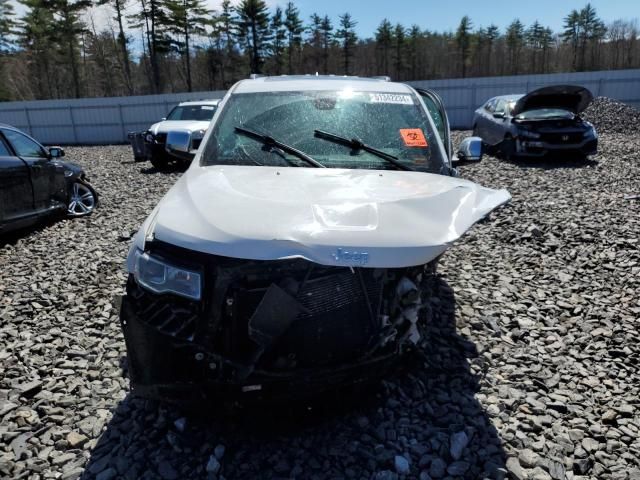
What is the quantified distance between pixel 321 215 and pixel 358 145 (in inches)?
49.4

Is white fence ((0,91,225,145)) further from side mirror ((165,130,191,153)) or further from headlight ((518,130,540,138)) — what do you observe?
side mirror ((165,130,191,153))

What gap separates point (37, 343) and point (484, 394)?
341 centimetres

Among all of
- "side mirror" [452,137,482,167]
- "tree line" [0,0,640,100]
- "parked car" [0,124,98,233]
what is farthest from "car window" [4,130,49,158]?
"tree line" [0,0,640,100]

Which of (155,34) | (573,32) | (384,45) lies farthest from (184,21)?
(573,32)

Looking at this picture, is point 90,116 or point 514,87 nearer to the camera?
point 514,87

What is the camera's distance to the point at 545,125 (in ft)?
38.7

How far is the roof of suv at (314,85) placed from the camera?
390 cm

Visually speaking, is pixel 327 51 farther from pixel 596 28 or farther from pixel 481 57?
pixel 596 28

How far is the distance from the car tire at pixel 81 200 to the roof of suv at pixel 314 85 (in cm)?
528

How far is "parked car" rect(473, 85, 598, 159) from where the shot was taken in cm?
1160

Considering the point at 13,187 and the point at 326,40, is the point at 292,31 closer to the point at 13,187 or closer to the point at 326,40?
the point at 326,40

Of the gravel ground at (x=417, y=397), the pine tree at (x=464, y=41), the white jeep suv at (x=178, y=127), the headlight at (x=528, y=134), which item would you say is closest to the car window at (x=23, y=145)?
the gravel ground at (x=417, y=397)

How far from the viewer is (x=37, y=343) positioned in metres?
3.71

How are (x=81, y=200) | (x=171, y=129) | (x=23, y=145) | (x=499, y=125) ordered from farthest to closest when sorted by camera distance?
(x=499, y=125)
(x=171, y=129)
(x=81, y=200)
(x=23, y=145)
